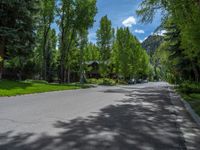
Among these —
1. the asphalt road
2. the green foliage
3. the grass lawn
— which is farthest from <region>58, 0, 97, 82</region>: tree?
the asphalt road

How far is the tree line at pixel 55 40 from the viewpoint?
95.4 ft

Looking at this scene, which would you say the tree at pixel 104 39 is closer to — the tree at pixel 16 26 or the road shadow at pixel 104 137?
the tree at pixel 16 26

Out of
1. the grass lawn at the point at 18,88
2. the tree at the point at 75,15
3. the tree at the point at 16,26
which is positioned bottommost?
the grass lawn at the point at 18,88

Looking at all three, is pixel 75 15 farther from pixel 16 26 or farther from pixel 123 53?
pixel 123 53

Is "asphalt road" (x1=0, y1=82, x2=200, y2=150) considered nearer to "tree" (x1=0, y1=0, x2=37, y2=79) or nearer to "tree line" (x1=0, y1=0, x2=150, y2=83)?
"tree line" (x1=0, y1=0, x2=150, y2=83)

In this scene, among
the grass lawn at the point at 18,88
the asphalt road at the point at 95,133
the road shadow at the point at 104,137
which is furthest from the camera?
the grass lawn at the point at 18,88

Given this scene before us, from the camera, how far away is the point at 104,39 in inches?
2516

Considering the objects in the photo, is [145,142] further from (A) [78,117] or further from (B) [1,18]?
(B) [1,18]

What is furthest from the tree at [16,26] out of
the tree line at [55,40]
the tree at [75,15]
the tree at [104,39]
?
the tree at [104,39]

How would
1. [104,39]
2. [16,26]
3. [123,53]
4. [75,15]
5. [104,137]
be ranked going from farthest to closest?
1. [123,53]
2. [104,39]
3. [75,15]
4. [16,26]
5. [104,137]

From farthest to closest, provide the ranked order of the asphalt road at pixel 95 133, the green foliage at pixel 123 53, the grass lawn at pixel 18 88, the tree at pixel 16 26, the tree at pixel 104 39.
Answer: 1. the green foliage at pixel 123 53
2. the tree at pixel 104 39
3. the tree at pixel 16 26
4. the grass lawn at pixel 18 88
5. the asphalt road at pixel 95 133

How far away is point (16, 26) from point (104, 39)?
35.9 m

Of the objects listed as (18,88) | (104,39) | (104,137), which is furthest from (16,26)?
(104,39)

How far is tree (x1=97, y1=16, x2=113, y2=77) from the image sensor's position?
208 ft
